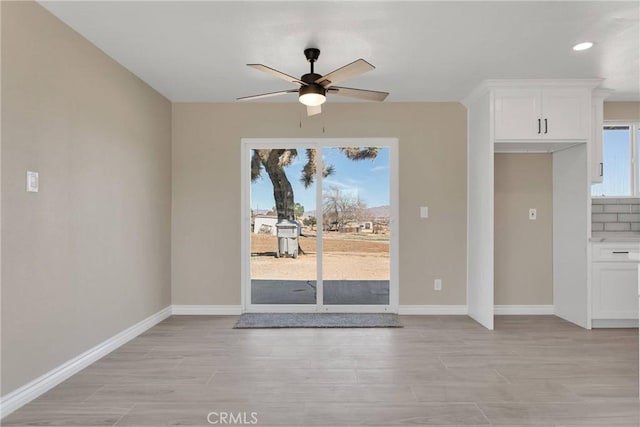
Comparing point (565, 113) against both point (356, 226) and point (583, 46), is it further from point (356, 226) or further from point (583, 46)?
point (356, 226)

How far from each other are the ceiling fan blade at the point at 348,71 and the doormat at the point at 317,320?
2366mm

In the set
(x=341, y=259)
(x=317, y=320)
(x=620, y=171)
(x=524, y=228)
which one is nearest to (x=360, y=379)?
(x=317, y=320)

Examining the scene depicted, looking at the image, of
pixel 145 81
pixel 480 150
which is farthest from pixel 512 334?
pixel 145 81

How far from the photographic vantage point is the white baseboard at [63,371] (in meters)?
2.12

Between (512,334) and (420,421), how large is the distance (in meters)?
1.97

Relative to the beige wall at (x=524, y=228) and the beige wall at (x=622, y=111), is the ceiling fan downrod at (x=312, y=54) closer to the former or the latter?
the beige wall at (x=524, y=228)

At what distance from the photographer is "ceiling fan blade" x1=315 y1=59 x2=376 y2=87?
7.77ft

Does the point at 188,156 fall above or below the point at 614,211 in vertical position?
above

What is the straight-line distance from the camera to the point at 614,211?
4172 mm

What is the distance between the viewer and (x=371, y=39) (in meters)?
2.78

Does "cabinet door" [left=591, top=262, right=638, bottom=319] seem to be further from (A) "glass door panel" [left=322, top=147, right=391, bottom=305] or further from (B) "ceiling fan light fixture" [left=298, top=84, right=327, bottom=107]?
(B) "ceiling fan light fixture" [left=298, top=84, right=327, bottom=107]

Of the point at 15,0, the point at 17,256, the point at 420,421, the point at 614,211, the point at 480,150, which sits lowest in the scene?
the point at 420,421

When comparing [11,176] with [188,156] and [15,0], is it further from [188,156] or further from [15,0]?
[188,156]

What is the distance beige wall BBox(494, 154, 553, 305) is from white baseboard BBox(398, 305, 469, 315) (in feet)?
1.38
